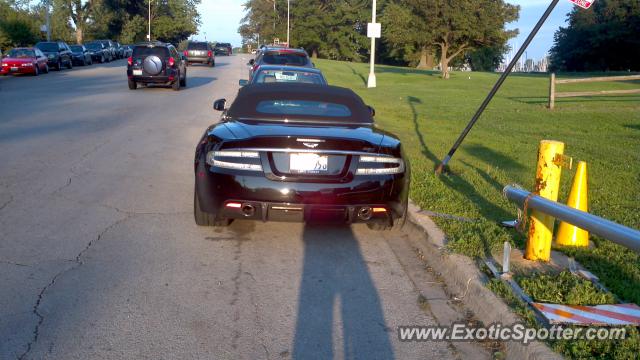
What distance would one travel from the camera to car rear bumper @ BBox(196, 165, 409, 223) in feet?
19.1

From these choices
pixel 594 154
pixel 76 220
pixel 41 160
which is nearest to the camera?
pixel 76 220

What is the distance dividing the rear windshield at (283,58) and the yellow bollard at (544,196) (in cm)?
1424

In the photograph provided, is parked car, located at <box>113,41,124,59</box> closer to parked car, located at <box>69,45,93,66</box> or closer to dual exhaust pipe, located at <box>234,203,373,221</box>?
parked car, located at <box>69,45,93,66</box>

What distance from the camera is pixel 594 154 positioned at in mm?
11156

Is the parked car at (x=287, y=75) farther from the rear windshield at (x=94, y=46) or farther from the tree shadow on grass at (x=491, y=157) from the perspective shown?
the rear windshield at (x=94, y=46)

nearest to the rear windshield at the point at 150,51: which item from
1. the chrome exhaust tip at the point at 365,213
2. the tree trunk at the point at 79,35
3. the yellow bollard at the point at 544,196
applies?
the chrome exhaust tip at the point at 365,213

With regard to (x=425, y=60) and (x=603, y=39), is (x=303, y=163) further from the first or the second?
(x=425, y=60)

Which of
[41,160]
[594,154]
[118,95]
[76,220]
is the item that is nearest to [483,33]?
[118,95]

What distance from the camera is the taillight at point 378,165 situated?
6.02 meters

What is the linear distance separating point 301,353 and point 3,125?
12.0 meters

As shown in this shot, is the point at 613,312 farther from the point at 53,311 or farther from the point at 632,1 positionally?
the point at 632,1

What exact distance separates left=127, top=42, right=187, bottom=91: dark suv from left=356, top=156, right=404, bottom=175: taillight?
65.1 ft

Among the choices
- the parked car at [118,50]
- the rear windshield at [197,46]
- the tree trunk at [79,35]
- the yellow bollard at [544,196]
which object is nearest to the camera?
the yellow bollard at [544,196]

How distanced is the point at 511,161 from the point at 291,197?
5665 millimetres
